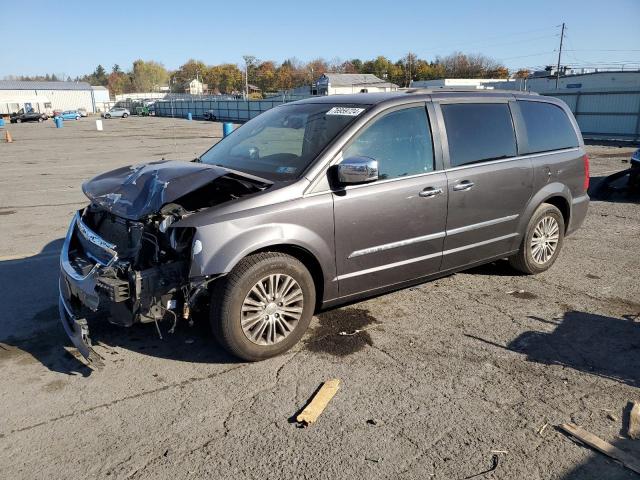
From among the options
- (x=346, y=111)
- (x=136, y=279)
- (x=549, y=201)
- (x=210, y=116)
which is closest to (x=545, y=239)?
(x=549, y=201)

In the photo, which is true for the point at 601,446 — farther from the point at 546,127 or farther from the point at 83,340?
the point at 546,127

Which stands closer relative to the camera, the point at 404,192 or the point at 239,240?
the point at 239,240

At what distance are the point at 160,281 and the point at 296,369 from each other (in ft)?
3.78

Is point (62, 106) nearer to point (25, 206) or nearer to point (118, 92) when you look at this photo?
point (118, 92)

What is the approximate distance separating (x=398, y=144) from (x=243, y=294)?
1.83 metres

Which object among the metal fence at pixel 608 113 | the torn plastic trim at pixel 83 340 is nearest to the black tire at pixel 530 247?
the torn plastic trim at pixel 83 340

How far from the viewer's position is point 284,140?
4.51 metres

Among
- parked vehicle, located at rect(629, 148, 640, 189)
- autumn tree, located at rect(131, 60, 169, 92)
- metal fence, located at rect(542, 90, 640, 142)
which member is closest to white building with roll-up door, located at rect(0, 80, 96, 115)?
autumn tree, located at rect(131, 60, 169, 92)

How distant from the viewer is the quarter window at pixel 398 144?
4.02 metres

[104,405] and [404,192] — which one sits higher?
[404,192]

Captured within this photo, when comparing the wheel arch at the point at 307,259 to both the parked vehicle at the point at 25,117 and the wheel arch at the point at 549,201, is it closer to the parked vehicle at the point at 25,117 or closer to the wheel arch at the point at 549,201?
the wheel arch at the point at 549,201

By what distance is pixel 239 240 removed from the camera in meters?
3.41

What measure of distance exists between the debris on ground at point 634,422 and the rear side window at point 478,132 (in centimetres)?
231

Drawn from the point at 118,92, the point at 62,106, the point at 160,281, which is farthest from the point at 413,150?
the point at 118,92
